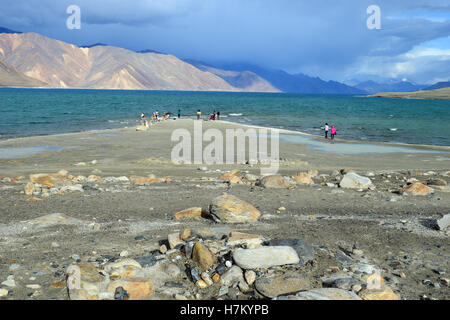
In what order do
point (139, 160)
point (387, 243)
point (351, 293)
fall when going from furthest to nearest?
1. point (139, 160)
2. point (387, 243)
3. point (351, 293)

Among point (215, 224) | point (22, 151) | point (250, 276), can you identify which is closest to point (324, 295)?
point (250, 276)

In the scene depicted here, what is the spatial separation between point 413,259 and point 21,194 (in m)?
10.7

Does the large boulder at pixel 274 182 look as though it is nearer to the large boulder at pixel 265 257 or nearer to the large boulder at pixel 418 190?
the large boulder at pixel 418 190

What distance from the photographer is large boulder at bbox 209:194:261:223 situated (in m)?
8.45

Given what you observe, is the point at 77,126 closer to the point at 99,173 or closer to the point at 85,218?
the point at 99,173

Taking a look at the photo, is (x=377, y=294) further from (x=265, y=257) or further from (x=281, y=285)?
(x=265, y=257)

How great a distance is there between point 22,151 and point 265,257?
24.0 metres

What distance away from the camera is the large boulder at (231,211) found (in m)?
8.45

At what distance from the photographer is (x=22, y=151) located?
25078 millimetres

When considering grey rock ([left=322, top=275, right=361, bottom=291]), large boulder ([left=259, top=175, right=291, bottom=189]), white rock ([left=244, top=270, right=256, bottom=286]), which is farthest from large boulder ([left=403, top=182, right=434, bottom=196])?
white rock ([left=244, top=270, right=256, bottom=286])
